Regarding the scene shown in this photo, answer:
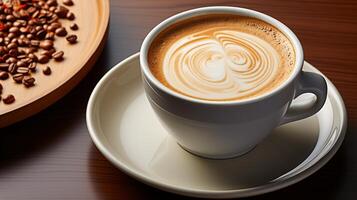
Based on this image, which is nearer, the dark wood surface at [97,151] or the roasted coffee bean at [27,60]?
the dark wood surface at [97,151]

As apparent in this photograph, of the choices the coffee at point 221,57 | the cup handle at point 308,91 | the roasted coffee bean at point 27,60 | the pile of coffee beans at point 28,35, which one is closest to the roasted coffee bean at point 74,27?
the pile of coffee beans at point 28,35

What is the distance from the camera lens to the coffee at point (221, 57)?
2.38 feet

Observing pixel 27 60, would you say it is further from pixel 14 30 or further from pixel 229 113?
pixel 229 113

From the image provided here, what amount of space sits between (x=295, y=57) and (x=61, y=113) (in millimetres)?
335

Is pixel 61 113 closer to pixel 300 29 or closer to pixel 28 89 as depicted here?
pixel 28 89

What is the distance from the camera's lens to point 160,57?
0.77m

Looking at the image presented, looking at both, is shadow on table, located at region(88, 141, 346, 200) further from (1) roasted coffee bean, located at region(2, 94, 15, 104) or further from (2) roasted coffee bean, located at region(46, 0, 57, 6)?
(2) roasted coffee bean, located at region(46, 0, 57, 6)

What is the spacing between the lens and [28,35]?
40.5 inches

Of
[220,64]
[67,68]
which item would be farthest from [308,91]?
[67,68]

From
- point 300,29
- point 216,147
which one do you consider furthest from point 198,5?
point 216,147

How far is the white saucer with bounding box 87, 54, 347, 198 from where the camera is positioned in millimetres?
709

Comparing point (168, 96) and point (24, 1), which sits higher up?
point (168, 96)

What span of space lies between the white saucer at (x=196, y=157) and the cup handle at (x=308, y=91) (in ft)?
0.12

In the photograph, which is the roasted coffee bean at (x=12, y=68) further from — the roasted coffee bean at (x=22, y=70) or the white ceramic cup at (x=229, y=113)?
the white ceramic cup at (x=229, y=113)
